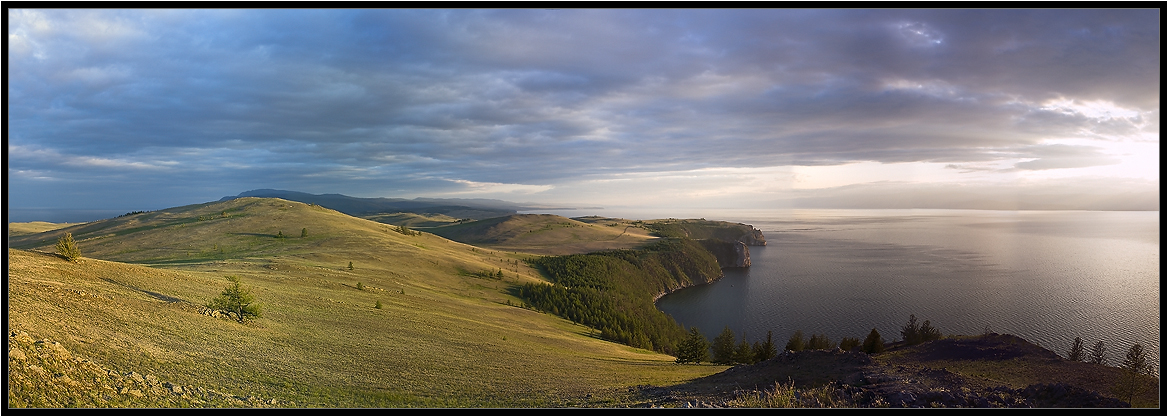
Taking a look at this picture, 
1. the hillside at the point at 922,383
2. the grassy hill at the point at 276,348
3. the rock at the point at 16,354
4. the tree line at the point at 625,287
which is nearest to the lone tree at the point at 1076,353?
the hillside at the point at 922,383

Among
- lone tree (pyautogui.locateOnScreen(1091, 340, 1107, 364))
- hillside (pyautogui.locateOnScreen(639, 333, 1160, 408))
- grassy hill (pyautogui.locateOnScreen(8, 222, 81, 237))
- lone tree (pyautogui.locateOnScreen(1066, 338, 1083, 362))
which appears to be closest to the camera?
hillside (pyautogui.locateOnScreen(639, 333, 1160, 408))

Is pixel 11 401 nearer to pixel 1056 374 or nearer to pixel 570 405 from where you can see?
pixel 570 405

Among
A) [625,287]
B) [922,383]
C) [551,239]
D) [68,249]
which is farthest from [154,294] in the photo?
[551,239]

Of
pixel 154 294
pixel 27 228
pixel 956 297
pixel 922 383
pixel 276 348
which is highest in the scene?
pixel 154 294

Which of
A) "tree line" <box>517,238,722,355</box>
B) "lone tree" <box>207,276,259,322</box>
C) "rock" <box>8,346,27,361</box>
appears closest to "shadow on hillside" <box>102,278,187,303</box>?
"lone tree" <box>207,276,259,322</box>

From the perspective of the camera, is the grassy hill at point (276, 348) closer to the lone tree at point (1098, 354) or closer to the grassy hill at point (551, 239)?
the lone tree at point (1098, 354)

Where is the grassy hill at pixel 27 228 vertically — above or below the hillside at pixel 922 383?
above

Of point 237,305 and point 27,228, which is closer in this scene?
point 237,305

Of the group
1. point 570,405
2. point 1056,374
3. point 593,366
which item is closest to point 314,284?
point 593,366

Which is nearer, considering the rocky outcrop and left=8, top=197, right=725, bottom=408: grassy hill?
left=8, top=197, right=725, bottom=408: grassy hill

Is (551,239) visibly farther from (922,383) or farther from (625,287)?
(922,383)

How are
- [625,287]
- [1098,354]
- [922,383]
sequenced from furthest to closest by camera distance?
1. [625,287]
2. [1098,354]
3. [922,383]

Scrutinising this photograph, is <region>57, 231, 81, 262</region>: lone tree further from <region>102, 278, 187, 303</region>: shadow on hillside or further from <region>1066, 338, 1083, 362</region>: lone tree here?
<region>1066, 338, 1083, 362</region>: lone tree
